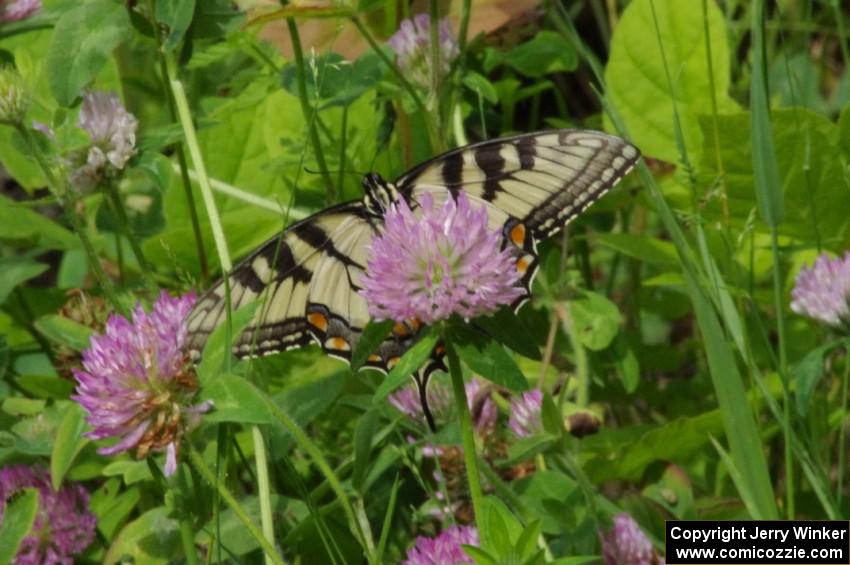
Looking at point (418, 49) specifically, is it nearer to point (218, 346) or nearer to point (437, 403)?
point (437, 403)

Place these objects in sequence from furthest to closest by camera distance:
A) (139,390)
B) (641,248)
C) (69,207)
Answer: (641,248)
(69,207)
(139,390)

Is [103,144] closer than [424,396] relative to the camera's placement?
No

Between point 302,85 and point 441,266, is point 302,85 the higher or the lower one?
the higher one

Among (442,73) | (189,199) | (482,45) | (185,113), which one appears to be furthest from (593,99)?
(185,113)

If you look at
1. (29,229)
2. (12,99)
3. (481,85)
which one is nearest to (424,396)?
(12,99)

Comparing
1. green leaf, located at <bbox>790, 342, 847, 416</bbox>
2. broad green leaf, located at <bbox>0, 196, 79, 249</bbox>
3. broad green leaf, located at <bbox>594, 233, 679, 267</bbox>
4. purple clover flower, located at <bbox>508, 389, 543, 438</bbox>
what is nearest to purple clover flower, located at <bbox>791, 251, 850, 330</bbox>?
green leaf, located at <bbox>790, 342, 847, 416</bbox>

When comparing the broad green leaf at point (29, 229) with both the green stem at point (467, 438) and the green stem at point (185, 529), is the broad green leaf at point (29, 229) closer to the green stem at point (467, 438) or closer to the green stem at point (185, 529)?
the green stem at point (185, 529)

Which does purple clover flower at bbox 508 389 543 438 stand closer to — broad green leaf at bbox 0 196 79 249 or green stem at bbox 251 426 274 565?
green stem at bbox 251 426 274 565
